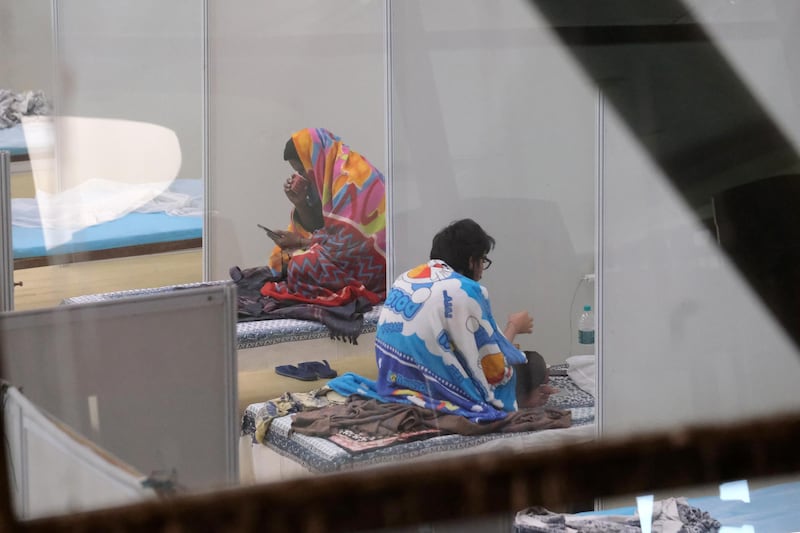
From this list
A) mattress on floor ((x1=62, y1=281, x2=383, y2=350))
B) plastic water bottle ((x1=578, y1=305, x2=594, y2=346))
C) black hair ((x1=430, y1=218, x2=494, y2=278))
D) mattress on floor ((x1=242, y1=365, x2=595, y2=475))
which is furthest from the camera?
plastic water bottle ((x1=578, y1=305, x2=594, y2=346))

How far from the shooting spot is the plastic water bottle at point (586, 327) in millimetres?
866

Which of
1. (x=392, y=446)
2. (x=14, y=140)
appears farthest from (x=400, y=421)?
(x=14, y=140)

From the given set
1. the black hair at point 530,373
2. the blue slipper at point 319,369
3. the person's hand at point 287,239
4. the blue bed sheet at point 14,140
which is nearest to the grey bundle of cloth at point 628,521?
the black hair at point 530,373

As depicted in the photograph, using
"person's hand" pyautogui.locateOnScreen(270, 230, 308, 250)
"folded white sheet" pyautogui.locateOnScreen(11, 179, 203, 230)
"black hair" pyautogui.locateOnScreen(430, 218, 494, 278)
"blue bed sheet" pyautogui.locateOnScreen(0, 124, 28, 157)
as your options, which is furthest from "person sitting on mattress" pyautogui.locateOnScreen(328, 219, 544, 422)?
"blue bed sheet" pyautogui.locateOnScreen(0, 124, 28, 157)

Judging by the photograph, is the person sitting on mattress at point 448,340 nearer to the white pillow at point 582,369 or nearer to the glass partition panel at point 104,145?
the white pillow at point 582,369

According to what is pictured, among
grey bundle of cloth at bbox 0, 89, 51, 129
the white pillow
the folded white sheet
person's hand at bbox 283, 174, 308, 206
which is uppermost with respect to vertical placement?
grey bundle of cloth at bbox 0, 89, 51, 129

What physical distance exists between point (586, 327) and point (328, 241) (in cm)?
30

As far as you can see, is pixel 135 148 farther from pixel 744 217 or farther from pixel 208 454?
pixel 744 217

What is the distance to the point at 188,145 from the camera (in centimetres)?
74

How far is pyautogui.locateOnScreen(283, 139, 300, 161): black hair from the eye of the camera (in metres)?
0.78

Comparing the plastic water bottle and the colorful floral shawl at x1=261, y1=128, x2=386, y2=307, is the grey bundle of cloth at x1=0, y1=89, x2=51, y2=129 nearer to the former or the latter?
the colorful floral shawl at x1=261, y1=128, x2=386, y2=307

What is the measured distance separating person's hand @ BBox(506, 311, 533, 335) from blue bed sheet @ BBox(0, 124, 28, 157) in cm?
44

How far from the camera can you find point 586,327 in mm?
873

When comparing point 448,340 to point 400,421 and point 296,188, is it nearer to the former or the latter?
point 400,421
